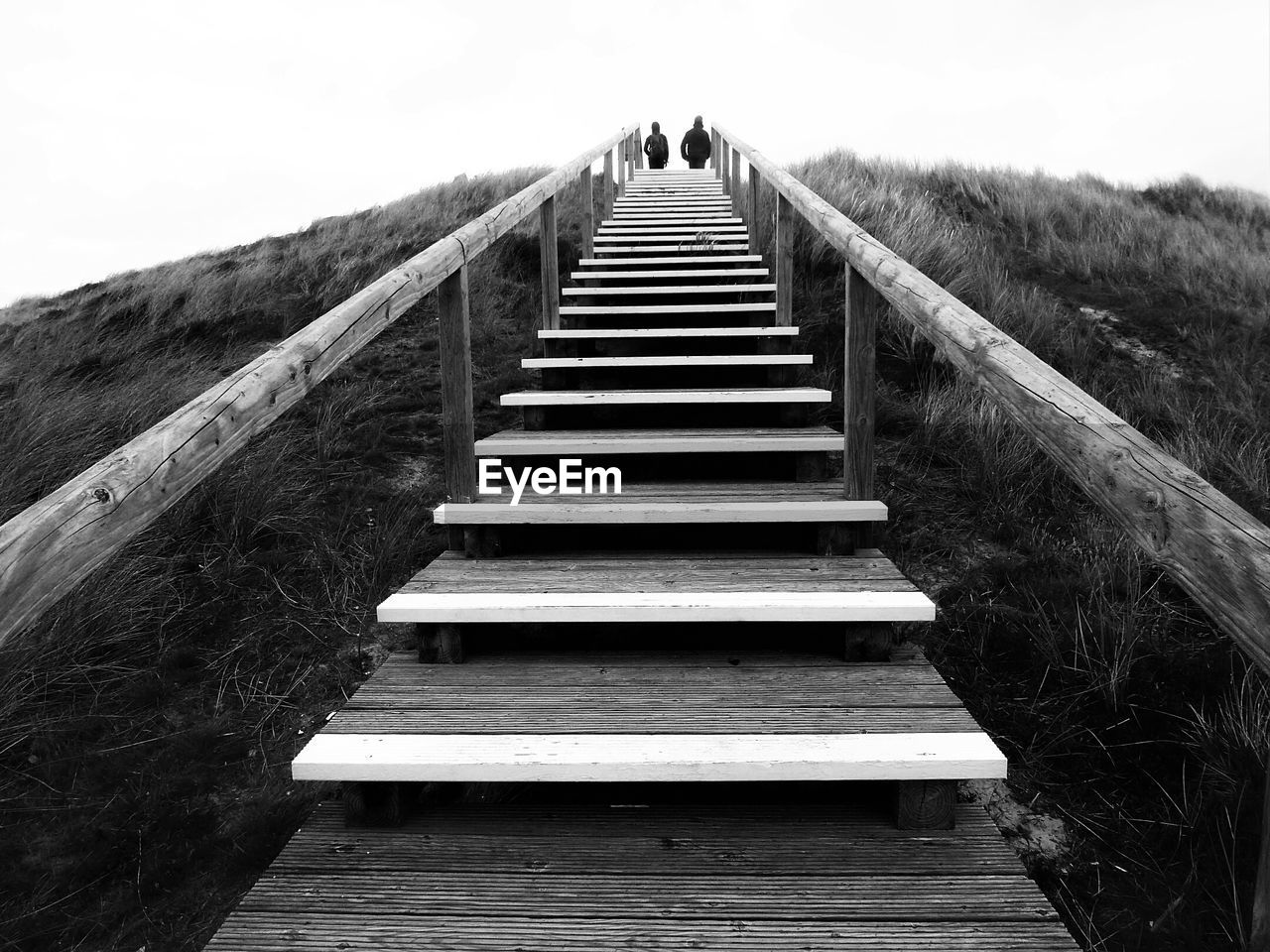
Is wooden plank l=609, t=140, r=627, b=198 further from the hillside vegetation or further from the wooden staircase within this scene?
the wooden staircase

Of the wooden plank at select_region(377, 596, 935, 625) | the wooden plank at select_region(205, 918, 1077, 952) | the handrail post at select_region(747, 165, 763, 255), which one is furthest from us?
the handrail post at select_region(747, 165, 763, 255)

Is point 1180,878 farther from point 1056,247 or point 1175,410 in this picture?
point 1056,247

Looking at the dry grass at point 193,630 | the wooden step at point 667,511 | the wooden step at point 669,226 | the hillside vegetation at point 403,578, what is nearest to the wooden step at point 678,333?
the hillside vegetation at point 403,578

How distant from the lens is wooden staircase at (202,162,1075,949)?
4.82ft

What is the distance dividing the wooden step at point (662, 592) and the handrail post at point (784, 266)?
2.01 meters

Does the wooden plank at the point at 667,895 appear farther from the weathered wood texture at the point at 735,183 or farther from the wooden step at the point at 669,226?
the weathered wood texture at the point at 735,183

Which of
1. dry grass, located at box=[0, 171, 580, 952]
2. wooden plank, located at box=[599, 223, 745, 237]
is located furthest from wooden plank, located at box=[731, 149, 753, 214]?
dry grass, located at box=[0, 171, 580, 952]

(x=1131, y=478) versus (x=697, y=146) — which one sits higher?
(x=697, y=146)

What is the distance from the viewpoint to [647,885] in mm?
1541

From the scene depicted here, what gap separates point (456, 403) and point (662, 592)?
92cm

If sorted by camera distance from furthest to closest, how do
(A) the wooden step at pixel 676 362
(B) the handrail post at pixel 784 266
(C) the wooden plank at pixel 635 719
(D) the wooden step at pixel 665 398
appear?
1. (B) the handrail post at pixel 784 266
2. (A) the wooden step at pixel 676 362
3. (D) the wooden step at pixel 665 398
4. (C) the wooden plank at pixel 635 719

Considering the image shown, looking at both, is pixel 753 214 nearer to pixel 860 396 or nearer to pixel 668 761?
pixel 860 396

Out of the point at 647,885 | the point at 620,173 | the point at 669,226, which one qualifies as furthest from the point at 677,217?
the point at 647,885

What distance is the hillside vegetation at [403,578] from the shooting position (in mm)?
1988
